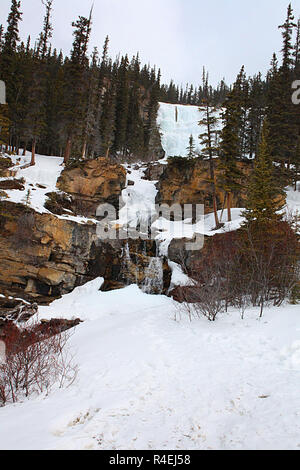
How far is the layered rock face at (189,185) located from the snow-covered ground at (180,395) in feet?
65.1

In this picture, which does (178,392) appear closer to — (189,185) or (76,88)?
(189,185)

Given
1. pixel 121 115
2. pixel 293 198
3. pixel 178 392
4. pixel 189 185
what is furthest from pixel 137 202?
pixel 178 392

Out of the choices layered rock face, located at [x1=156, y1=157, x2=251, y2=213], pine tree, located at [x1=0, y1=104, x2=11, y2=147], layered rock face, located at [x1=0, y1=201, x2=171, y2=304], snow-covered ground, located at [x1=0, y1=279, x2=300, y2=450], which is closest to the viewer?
snow-covered ground, located at [x1=0, y1=279, x2=300, y2=450]

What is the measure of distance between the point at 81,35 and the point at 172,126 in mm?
30118

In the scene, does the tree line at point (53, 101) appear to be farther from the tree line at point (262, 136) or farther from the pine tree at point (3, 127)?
the tree line at point (262, 136)

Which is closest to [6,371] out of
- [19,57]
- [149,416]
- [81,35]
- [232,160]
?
[149,416]

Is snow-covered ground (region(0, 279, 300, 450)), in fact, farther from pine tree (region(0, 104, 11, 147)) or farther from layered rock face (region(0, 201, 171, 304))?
pine tree (region(0, 104, 11, 147))

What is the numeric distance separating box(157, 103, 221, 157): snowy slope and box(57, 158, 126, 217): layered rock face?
2625cm

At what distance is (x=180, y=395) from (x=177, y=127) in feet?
187

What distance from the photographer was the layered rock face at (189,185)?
27.4m

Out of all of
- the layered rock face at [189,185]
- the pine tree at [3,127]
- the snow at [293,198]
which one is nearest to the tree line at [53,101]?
the pine tree at [3,127]

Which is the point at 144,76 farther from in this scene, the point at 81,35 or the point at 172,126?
the point at 81,35

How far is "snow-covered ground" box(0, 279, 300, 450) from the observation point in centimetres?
354

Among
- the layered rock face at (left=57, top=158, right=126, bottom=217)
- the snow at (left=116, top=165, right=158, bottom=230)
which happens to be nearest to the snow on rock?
the layered rock face at (left=57, top=158, right=126, bottom=217)
